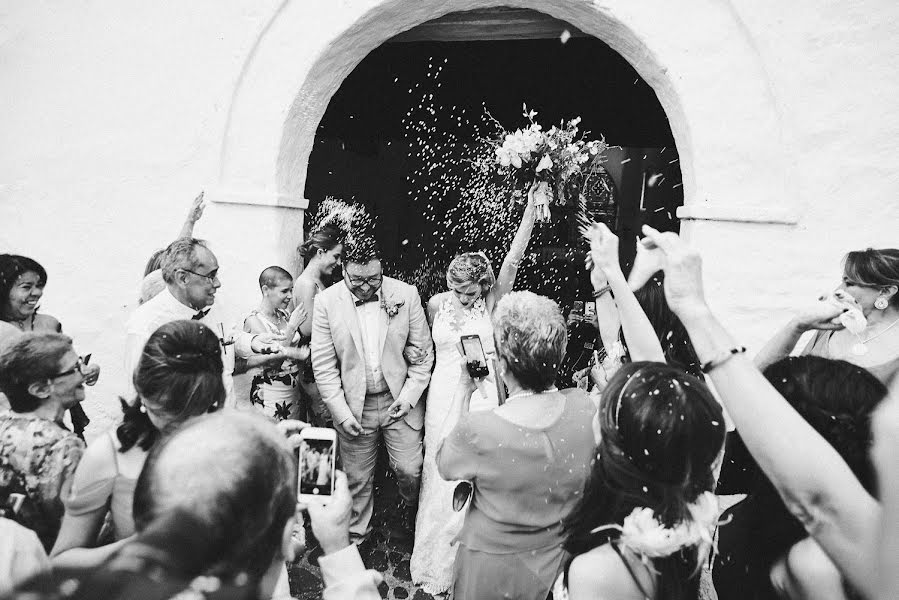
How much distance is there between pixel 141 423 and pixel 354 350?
83.7 inches

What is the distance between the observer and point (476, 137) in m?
7.50

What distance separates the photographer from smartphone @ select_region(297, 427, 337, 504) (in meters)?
1.75

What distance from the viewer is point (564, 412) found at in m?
2.32

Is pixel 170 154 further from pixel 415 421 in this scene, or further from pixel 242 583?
pixel 242 583

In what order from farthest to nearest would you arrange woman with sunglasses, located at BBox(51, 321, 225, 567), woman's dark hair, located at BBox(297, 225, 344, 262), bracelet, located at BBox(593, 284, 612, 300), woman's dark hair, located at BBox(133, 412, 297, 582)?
woman's dark hair, located at BBox(297, 225, 344, 262)
bracelet, located at BBox(593, 284, 612, 300)
woman with sunglasses, located at BBox(51, 321, 225, 567)
woman's dark hair, located at BBox(133, 412, 297, 582)

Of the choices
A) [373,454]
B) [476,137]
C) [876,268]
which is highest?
[476,137]

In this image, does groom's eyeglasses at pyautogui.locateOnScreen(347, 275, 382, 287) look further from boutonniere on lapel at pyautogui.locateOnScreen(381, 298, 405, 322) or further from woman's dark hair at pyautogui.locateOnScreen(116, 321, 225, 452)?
woman's dark hair at pyautogui.locateOnScreen(116, 321, 225, 452)

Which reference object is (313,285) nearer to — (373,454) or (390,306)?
(390,306)

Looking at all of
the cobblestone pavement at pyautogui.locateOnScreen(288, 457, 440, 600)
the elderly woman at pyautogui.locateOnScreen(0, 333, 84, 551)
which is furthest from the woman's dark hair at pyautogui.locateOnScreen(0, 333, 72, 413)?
the cobblestone pavement at pyautogui.locateOnScreen(288, 457, 440, 600)

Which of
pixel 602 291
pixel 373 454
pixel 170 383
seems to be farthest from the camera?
pixel 373 454

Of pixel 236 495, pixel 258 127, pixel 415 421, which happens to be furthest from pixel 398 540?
pixel 236 495

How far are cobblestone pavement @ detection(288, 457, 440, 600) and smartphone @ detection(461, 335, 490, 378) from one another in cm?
176

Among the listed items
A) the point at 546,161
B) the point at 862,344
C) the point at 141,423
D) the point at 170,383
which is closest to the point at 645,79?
the point at 546,161

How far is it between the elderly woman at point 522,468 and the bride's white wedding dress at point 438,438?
134cm
